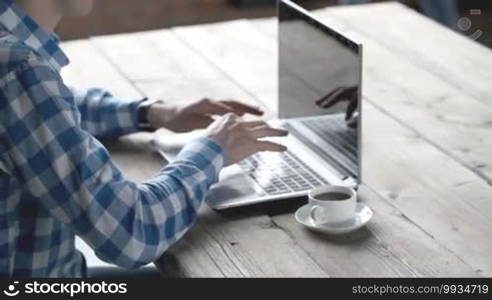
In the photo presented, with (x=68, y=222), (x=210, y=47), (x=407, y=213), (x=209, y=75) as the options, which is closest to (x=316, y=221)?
(x=407, y=213)

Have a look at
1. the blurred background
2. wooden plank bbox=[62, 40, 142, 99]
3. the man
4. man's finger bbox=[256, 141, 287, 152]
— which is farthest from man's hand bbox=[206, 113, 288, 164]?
the blurred background

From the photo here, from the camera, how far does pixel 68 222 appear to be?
1313mm

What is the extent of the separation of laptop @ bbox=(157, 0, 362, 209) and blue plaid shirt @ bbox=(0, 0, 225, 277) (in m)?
0.19

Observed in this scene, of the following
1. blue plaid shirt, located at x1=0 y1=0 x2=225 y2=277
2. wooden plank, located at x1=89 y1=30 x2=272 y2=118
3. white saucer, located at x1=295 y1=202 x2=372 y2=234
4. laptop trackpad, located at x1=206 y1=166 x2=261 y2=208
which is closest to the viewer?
blue plaid shirt, located at x1=0 y1=0 x2=225 y2=277

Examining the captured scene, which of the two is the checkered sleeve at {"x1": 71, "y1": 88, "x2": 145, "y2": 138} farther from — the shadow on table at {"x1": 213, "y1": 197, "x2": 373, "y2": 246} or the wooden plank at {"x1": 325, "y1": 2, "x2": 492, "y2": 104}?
the wooden plank at {"x1": 325, "y1": 2, "x2": 492, "y2": 104}

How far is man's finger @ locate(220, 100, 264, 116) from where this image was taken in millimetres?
1842

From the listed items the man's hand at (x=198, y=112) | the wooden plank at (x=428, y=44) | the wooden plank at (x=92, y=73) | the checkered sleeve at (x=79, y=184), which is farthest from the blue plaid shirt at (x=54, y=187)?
the wooden plank at (x=428, y=44)

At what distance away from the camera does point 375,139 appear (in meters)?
1.83

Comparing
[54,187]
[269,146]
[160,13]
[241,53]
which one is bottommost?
[160,13]

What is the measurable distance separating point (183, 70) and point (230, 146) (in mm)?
638

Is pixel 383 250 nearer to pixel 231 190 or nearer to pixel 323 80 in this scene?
pixel 231 190

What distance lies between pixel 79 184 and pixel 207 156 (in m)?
0.31

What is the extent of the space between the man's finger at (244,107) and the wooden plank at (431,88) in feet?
0.91

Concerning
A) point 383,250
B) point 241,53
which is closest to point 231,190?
point 383,250
